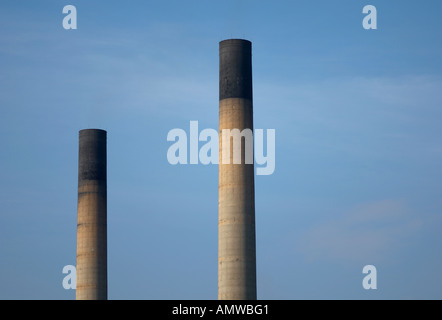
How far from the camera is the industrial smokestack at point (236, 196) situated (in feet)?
132

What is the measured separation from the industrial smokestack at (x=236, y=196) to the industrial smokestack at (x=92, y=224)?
13.2m

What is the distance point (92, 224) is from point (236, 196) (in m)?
14.3

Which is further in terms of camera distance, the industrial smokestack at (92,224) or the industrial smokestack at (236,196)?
the industrial smokestack at (92,224)

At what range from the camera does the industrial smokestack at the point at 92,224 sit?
51.4m

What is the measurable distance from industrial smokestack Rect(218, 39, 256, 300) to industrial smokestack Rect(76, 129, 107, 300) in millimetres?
13191

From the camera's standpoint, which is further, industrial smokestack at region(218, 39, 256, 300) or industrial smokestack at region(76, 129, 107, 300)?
industrial smokestack at region(76, 129, 107, 300)

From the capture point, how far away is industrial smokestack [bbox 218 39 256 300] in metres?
40.1

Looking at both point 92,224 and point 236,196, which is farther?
point 92,224

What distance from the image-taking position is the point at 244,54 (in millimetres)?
42156

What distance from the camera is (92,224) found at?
170ft
